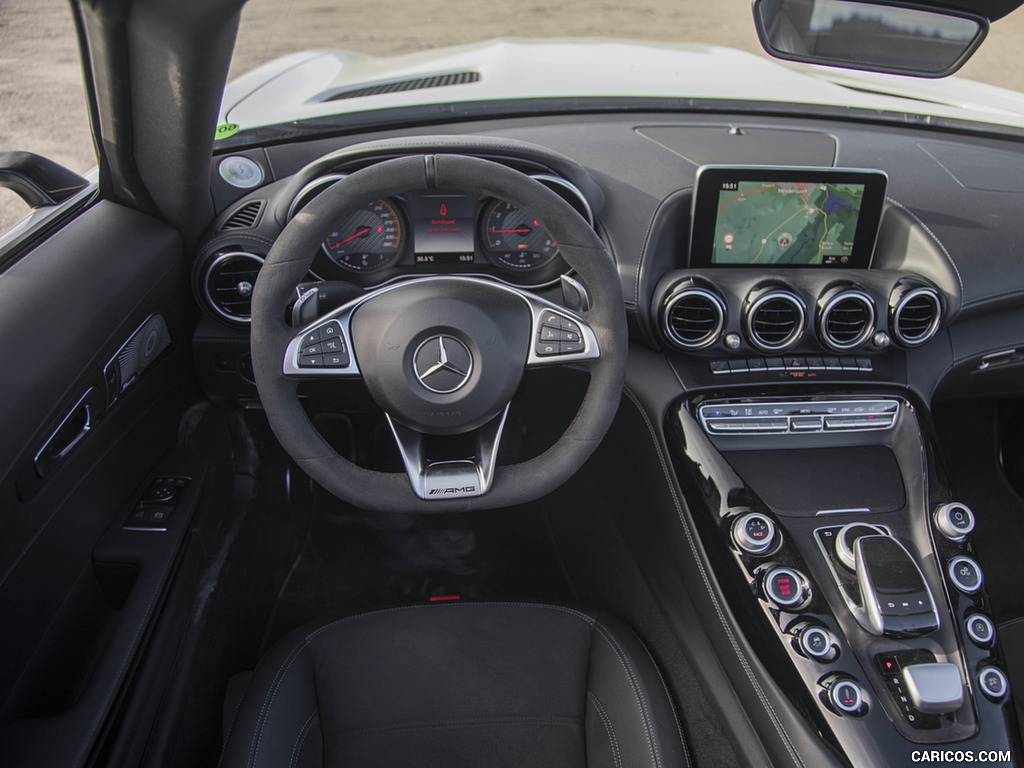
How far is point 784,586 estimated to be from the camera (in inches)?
70.5

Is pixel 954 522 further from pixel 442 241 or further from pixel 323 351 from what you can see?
pixel 323 351

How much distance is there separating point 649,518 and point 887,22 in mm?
1388

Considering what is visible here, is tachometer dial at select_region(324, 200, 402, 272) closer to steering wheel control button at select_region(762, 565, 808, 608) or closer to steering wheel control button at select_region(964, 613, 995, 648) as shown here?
steering wheel control button at select_region(762, 565, 808, 608)

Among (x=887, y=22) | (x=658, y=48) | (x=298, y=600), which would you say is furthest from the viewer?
(x=658, y=48)

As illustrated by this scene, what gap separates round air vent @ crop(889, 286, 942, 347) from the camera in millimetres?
1999

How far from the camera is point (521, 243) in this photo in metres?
1.99

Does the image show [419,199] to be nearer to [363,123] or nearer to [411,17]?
[363,123]

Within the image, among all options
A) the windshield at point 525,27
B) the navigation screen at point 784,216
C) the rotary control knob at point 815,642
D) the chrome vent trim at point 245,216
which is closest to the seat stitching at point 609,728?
the rotary control knob at point 815,642

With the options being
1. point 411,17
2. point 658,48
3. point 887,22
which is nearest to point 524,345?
point 887,22

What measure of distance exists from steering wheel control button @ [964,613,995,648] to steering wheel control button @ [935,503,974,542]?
0.64ft

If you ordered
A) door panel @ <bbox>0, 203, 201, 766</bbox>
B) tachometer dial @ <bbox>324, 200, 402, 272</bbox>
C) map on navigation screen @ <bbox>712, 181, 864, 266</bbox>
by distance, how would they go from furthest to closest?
map on navigation screen @ <bbox>712, 181, 864, 266</bbox>
tachometer dial @ <bbox>324, 200, 402, 272</bbox>
door panel @ <bbox>0, 203, 201, 766</bbox>

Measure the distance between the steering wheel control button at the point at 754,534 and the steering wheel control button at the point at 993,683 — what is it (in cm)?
49

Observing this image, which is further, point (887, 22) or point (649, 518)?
point (649, 518)

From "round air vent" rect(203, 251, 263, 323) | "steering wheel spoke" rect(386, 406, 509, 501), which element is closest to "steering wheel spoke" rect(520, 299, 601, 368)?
"steering wheel spoke" rect(386, 406, 509, 501)
